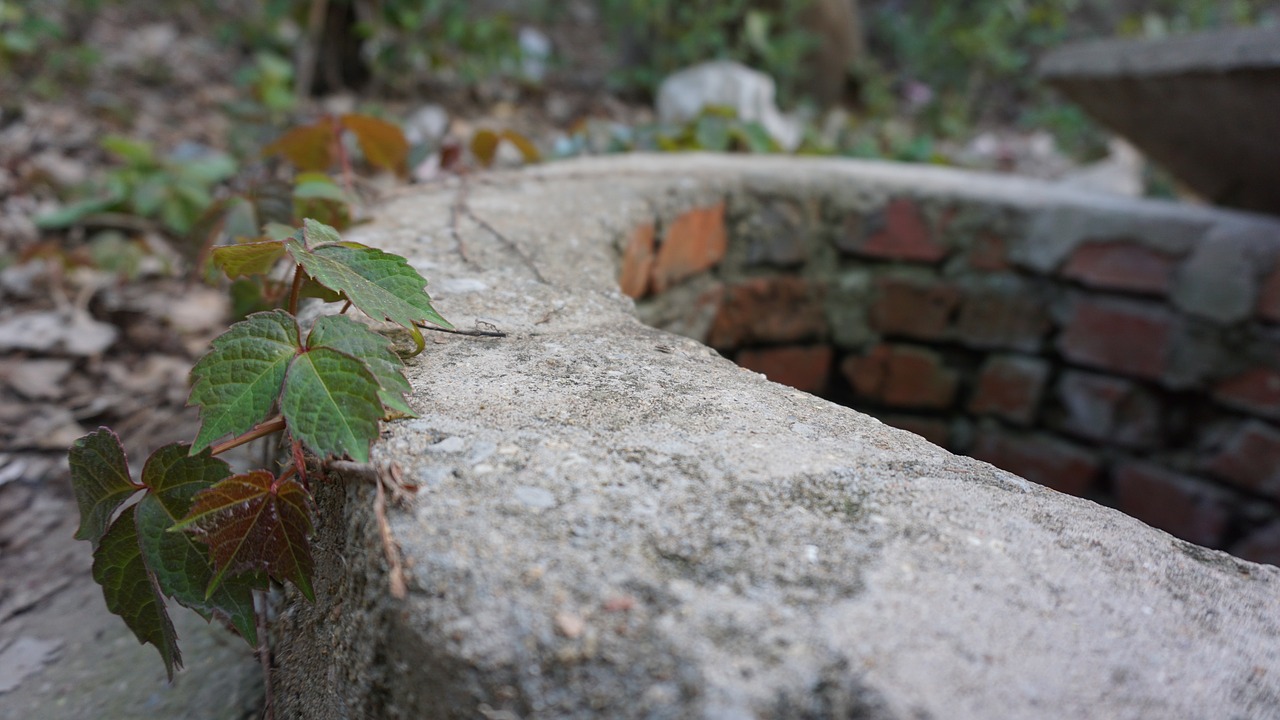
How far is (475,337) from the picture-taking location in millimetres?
844

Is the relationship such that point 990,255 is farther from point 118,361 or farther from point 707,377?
point 118,361

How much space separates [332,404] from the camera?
614 millimetres

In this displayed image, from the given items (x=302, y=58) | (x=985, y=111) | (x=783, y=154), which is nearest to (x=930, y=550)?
(x=783, y=154)

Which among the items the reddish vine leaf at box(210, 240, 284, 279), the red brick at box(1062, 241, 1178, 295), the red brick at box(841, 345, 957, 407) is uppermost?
the reddish vine leaf at box(210, 240, 284, 279)

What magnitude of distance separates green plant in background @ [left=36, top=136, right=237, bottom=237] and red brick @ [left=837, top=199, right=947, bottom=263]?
4.76ft

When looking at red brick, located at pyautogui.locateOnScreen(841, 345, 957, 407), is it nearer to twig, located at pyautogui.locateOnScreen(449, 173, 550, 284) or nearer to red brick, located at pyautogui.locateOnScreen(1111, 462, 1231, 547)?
red brick, located at pyautogui.locateOnScreen(1111, 462, 1231, 547)

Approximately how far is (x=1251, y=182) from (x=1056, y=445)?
2.49 feet

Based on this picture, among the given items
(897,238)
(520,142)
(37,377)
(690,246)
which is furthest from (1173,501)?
(37,377)

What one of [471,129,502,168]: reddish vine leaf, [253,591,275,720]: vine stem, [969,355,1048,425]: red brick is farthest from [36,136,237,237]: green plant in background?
[969,355,1048,425]: red brick

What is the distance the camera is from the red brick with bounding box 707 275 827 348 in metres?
1.85

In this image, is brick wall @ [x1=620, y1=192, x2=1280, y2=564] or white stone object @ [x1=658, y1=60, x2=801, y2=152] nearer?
brick wall @ [x1=620, y1=192, x2=1280, y2=564]

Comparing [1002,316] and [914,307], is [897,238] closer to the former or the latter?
[914,307]

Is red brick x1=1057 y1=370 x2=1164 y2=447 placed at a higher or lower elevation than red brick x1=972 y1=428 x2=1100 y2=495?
higher

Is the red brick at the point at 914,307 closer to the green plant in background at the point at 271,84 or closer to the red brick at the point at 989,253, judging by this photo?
the red brick at the point at 989,253
